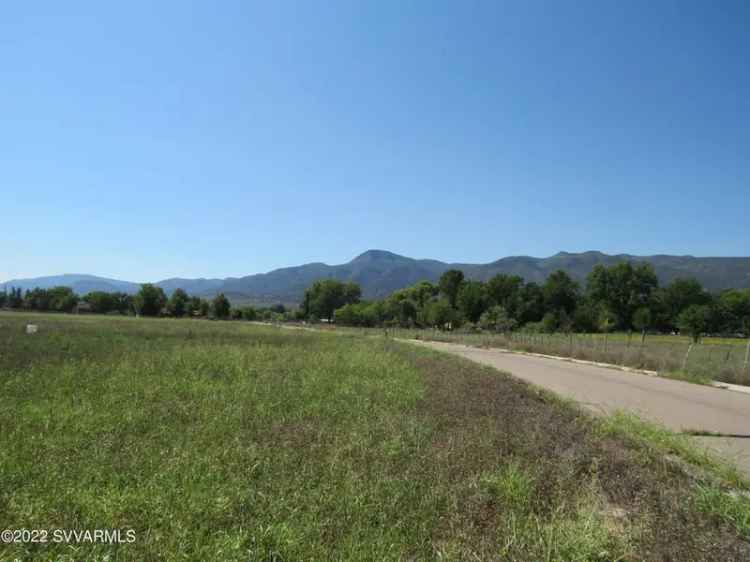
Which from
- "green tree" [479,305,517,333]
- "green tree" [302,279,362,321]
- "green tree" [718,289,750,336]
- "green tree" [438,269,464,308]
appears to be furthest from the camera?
"green tree" [302,279,362,321]

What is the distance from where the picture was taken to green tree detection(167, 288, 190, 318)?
459 ft

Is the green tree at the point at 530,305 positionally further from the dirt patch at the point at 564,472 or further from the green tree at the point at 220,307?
the dirt patch at the point at 564,472

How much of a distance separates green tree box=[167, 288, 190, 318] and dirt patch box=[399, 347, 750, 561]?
14452 cm

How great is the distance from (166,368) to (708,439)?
41.2 feet

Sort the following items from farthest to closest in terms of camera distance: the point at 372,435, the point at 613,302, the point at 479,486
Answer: the point at 613,302 → the point at 372,435 → the point at 479,486

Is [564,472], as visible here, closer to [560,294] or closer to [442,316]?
[442,316]

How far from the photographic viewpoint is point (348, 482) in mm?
4680

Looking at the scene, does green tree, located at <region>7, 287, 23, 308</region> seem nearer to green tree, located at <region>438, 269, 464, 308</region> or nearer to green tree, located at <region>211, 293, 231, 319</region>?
green tree, located at <region>211, 293, 231, 319</region>

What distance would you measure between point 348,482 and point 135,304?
5726 inches

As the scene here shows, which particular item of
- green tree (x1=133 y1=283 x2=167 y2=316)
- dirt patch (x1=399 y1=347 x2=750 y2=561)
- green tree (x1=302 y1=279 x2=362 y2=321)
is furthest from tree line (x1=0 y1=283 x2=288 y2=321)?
dirt patch (x1=399 y1=347 x2=750 y2=561)

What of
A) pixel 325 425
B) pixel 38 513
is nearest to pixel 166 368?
pixel 325 425

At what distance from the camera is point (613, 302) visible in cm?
10469

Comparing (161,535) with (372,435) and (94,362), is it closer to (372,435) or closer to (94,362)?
(372,435)

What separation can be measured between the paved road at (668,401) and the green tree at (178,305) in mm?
139642
